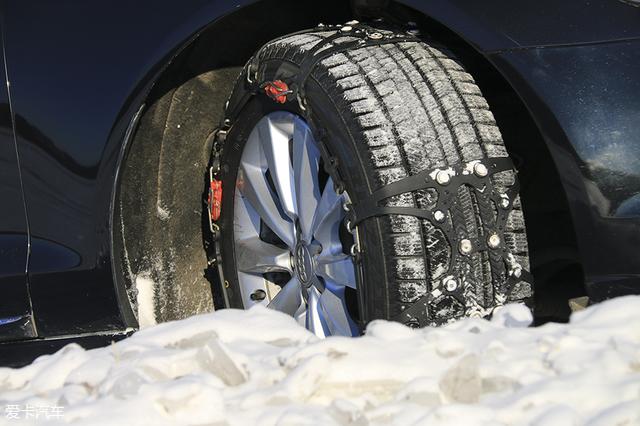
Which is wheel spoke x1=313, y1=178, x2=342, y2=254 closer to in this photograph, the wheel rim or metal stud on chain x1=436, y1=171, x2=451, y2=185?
the wheel rim

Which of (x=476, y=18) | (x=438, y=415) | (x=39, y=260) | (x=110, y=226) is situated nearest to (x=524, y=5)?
(x=476, y=18)

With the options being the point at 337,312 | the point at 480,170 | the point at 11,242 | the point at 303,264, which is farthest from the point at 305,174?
the point at 11,242

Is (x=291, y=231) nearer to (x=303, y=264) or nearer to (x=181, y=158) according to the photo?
(x=303, y=264)

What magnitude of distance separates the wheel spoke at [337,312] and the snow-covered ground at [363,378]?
2.21ft

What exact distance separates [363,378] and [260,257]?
4.37 ft

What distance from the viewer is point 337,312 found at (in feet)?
8.97

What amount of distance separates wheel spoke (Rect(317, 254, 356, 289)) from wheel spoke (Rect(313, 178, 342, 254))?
3cm

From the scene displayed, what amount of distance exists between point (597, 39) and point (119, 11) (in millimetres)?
1219

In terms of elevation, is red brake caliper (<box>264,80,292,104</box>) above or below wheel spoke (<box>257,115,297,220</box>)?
above

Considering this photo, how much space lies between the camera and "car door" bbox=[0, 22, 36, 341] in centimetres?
283

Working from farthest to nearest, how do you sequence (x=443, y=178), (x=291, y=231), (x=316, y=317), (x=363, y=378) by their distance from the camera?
(x=291, y=231)
(x=316, y=317)
(x=443, y=178)
(x=363, y=378)

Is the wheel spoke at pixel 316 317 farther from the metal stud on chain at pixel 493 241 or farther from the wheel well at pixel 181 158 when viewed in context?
the metal stud on chain at pixel 493 241

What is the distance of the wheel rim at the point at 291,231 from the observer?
2715 mm

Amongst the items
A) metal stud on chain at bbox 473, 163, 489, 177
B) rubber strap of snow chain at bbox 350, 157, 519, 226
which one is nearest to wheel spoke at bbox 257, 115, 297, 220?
rubber strap of snow chain at bbox 350, 157, 519, 226
